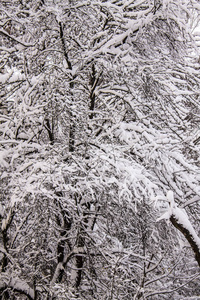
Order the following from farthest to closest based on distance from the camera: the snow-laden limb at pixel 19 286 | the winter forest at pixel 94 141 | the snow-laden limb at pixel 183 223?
the snow-laden limb at pixel 19 286, the winter forest at pixel 94 141, the snow-laden limb at pixel 183 223

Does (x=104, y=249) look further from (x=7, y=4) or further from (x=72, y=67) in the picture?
(x=7, y=4)

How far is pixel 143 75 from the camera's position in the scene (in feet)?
11.8

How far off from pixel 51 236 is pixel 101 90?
2357 mm

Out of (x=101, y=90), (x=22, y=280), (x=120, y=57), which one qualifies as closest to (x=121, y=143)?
(x=101, y=90)

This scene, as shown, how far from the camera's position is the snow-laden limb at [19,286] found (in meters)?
3.23

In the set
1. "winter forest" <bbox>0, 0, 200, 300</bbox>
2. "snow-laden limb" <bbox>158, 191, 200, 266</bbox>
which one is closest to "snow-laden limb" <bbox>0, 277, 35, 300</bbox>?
"winter forest" <bbox>0, 0, 200, 300</bbox>

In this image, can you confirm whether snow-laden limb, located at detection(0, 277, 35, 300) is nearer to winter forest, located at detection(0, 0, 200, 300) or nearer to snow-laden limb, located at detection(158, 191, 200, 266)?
winter forest, located at detection(0, 0, 200, 300)

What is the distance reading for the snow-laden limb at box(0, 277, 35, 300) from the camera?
3.23 metres

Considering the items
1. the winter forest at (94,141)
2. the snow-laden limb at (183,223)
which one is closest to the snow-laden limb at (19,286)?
the winter forest at (94,141)

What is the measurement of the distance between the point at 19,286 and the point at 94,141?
7.53 ft

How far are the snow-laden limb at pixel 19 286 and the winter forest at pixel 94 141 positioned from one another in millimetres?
13

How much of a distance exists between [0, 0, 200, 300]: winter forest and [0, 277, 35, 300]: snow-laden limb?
0.04 feet

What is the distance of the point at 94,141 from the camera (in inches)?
140

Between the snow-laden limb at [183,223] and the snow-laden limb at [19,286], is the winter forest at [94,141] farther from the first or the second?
the snow-laden limb at [183,223]
